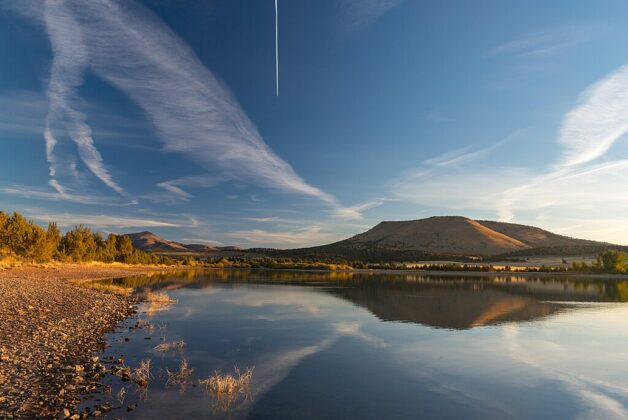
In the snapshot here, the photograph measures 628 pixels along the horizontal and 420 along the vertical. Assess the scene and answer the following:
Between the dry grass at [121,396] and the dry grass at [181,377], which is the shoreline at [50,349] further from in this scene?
the dry grass at [181,377]

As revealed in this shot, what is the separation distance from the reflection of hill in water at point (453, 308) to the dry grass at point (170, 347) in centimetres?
1651

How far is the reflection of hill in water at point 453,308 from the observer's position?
106 feet

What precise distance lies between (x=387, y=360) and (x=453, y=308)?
2140 centimetres

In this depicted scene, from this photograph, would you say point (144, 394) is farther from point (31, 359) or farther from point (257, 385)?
point (31, 359)

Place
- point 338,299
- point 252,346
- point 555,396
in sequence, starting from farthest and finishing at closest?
point 338,299 < point 252,346 < point 555,396

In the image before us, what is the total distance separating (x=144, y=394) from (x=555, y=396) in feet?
48.0

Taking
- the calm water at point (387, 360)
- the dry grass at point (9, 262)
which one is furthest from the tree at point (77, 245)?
the calm water at point (387, 360)

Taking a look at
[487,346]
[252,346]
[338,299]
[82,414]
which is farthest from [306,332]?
[338,299]

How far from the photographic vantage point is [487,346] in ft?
75.5

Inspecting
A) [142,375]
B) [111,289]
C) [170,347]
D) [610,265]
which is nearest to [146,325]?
Result: [170,347]

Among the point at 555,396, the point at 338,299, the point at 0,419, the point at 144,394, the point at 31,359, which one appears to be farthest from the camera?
the point at 338,299

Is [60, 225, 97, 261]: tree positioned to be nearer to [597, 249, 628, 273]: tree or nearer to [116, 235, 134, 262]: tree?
[116, 235, 134, 262]: tree

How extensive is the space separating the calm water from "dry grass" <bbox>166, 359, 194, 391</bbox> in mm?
247

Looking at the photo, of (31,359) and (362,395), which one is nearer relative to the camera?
(362,395)
